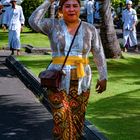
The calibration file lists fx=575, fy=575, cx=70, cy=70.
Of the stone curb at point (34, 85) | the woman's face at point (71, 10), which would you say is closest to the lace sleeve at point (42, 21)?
the woman's face at point (71, 10)

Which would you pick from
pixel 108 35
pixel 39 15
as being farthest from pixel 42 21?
pixel 108 35

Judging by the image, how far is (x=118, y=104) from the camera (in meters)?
9.95

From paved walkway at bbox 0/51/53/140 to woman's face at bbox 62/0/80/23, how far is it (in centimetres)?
244

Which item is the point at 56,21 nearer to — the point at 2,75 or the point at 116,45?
the point at 2,75

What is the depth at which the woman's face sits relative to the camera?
5.82 m

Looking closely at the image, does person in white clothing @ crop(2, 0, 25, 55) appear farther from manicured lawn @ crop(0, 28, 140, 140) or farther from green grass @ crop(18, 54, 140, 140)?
green grass @ crop(18, 54, 140, 140)

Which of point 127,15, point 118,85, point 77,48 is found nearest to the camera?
point 77,48

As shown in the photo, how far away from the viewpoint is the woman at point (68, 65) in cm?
582

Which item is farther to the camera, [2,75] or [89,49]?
[2,75]

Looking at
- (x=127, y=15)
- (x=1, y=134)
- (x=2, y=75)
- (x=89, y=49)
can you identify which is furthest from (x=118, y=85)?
(x=127, y=15)

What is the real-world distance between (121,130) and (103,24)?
9502 mm

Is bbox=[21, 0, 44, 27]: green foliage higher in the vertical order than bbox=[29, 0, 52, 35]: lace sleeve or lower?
lower

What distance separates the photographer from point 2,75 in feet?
47.9

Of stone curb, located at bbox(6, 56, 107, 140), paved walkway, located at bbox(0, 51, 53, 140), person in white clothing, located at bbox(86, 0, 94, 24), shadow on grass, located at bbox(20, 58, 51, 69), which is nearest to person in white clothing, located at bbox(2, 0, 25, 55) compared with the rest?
stone curb, located at bbox(6, 56, 107, 140)
